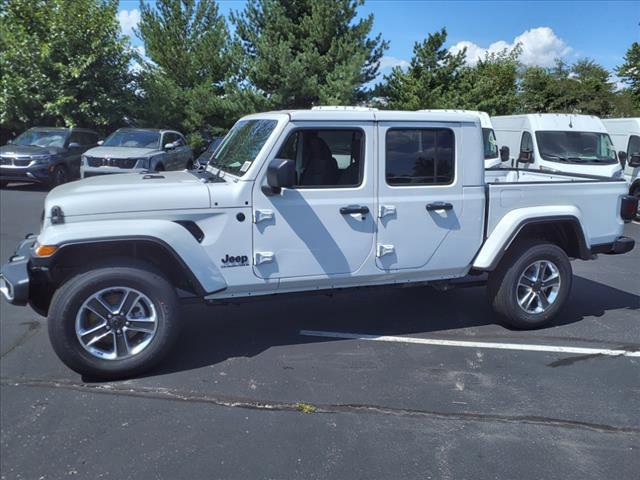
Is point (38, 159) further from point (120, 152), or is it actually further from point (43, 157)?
point (120, 152)

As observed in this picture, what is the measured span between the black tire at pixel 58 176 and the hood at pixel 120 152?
1.44 metres

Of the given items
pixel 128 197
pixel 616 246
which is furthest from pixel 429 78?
pixel 128 197

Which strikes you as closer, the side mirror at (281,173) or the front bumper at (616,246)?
the side mirror at (281,173)

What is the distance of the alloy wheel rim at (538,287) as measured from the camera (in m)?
5.39

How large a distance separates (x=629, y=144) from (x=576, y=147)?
2426 mm

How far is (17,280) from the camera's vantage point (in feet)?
13.0

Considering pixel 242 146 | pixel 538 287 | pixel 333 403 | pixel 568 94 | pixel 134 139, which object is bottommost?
pixel 333 403

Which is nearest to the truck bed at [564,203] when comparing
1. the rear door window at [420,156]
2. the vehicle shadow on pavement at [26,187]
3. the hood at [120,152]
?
the rear door window at [420,156]

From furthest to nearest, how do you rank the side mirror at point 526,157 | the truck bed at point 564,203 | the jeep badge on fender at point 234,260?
the side mirror at point 526,157
the truck bed at point 564,203
the jeep badge on fender at point 234,260

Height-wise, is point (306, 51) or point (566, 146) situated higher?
point (306, 51)

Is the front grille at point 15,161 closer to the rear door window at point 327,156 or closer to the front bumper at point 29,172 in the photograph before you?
the front bumper at point 29,172

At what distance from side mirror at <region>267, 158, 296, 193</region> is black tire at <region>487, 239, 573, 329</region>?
88.1 inches

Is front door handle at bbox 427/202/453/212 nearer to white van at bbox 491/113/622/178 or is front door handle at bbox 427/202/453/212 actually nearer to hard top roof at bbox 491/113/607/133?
white van at bbox 491/113/622/178

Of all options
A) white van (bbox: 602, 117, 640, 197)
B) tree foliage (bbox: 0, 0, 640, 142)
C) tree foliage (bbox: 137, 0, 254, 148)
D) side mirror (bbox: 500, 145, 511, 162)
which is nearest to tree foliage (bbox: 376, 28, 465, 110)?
tree foliage (bbox: 0, 0, 640, 142)
